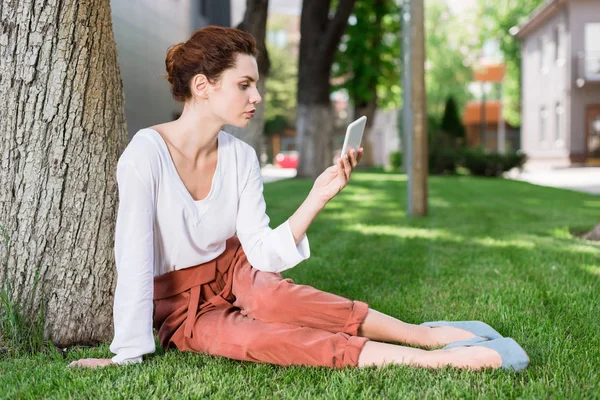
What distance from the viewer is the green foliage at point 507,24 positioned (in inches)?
1564

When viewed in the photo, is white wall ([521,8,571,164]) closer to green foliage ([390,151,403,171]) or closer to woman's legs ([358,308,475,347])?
green foliage ([390,151,403,171])

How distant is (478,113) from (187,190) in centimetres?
4917

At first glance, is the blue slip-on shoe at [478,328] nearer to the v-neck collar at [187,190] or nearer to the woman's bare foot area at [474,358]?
the woman's bare foot area at [474,358]

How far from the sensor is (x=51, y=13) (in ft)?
10.2

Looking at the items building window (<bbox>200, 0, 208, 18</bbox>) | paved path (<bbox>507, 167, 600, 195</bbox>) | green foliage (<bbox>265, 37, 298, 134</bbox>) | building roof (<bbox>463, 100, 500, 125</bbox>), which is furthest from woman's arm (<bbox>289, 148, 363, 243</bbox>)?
building roof (<bbox>463, 100, 500, 125</bbox>)

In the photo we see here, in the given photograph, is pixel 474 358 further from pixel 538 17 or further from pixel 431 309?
pixel 538 17

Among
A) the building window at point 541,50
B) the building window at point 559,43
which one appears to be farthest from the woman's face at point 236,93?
the building window at point 541,50

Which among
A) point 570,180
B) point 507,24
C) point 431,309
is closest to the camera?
point 431,309

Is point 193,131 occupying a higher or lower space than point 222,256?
higher

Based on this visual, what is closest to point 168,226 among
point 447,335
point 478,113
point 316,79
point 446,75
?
point 447,335

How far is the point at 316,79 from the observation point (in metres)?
18.1

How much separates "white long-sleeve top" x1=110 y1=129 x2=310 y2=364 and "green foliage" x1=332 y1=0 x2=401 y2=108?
66.0 ft

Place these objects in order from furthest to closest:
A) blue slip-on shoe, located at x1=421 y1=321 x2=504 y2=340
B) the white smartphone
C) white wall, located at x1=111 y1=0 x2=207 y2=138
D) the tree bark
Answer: the tree bark < white wall, located at x1=111 y1=0 x2=207 y2=138 < blue slip-on shoe, located at x1=421 y1=321 x2=504 y2=340 < the white smartphone

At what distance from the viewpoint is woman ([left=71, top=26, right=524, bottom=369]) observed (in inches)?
108
